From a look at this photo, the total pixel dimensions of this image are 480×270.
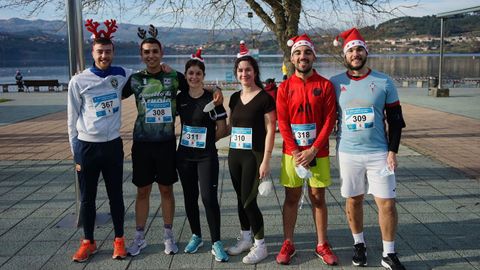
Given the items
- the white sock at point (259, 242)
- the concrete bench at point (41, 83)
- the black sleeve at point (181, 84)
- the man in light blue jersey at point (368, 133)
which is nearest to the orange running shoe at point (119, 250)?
the white sock at point (259, 242)

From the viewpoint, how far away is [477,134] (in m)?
9.94

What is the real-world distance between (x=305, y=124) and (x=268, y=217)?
167 centimetres

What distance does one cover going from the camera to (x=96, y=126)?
3.74 metres

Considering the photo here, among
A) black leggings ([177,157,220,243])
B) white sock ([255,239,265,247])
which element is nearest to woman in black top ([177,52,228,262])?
black leggings ([177,157,220,243])

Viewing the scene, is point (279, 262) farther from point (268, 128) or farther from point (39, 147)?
point (39, 147)

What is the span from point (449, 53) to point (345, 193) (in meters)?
160

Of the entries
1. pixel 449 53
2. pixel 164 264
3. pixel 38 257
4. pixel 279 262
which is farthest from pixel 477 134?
pixel 449 53

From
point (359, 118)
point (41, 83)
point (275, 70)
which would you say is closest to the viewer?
point (359, 118)

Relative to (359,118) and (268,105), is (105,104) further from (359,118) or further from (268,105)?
(359,118)

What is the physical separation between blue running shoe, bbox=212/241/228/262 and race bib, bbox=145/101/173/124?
3.80 feet

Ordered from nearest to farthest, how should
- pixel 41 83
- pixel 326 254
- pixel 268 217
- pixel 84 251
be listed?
pixel 326 254 → pixel 84 251 → pixel 268 217 → pixel 41 83

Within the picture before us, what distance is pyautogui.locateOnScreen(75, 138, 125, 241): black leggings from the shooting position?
376 centimetres

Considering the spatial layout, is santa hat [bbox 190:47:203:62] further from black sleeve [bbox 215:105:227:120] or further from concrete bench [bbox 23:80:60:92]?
concrete bench [bbox 23:80:60:92]

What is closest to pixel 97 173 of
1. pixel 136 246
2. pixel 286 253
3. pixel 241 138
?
pixel 136 246
